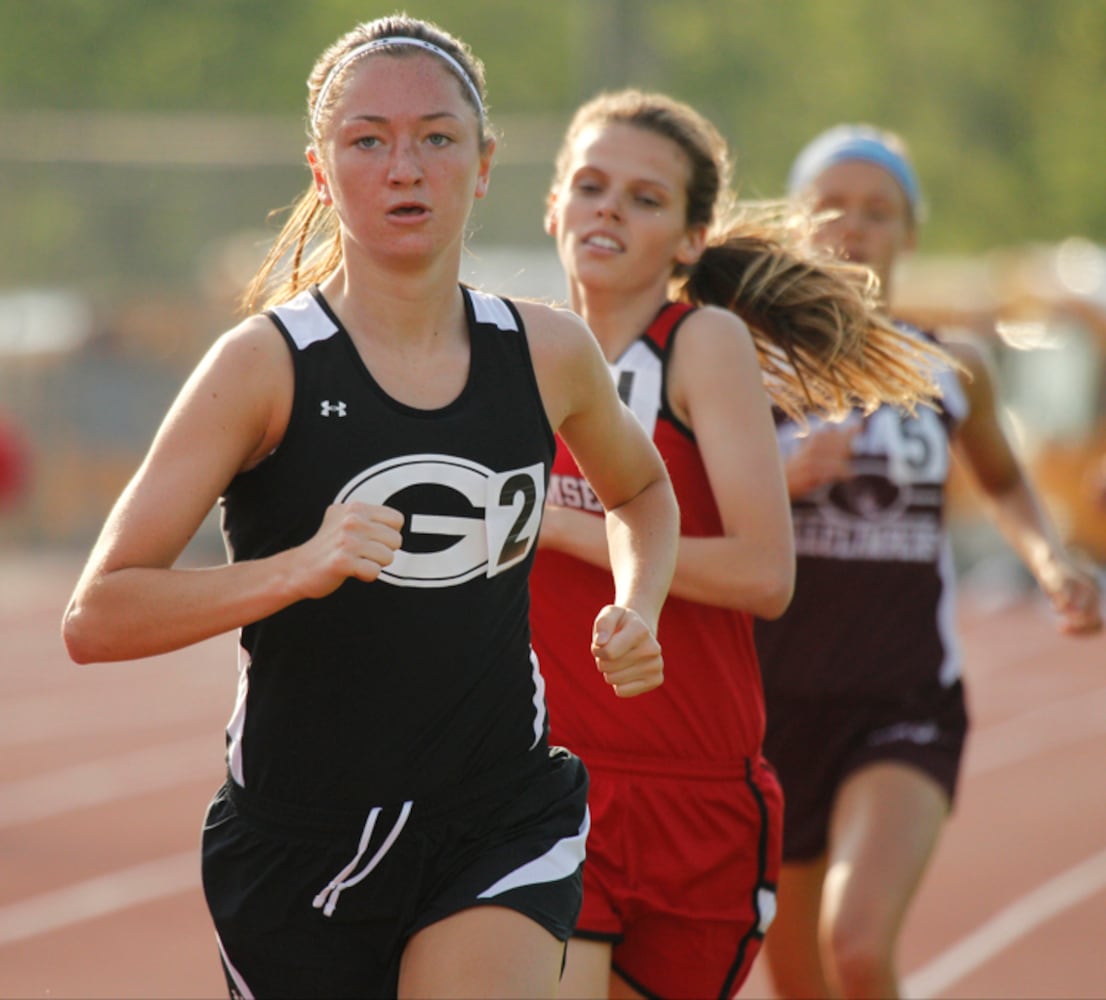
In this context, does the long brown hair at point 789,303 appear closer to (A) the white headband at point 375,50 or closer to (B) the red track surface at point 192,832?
(A) the white headband at point 375,50

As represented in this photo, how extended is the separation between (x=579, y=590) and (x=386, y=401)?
3.37 feet

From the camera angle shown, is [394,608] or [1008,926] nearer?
[394,608]

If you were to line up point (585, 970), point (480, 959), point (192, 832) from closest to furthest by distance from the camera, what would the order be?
point (480, 959)
point (585, 970)
point (192, 832)

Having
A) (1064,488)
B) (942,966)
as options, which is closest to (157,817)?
(942,966)

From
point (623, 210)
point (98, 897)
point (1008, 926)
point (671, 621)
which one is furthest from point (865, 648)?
point (98, 897)

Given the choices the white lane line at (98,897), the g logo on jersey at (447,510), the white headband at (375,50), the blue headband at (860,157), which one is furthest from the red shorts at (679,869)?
the white lane line at (98,897)

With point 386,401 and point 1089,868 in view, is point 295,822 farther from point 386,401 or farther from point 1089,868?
point 1089,868

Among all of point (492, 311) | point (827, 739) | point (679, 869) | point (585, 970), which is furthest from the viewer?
point (827, 739)

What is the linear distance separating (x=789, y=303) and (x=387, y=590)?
163 centimetres

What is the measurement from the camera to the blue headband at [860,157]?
5.06m

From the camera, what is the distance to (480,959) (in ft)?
9.29

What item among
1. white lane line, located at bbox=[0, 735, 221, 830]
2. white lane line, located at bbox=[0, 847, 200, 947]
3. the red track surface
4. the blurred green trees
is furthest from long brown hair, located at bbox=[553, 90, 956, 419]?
the blurred green trees

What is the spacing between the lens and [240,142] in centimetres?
2089

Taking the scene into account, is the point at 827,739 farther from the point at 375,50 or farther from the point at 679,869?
the point at 375,50
